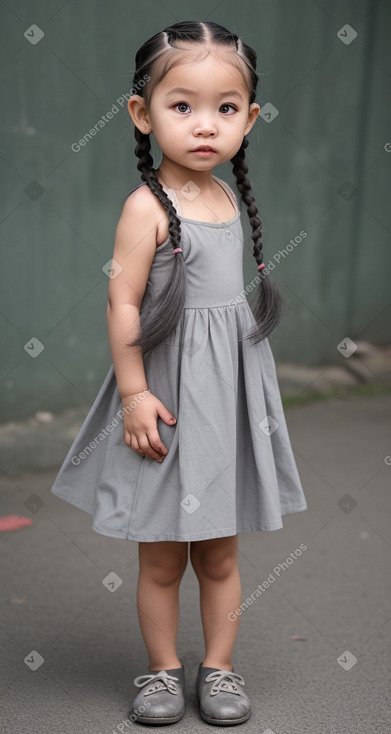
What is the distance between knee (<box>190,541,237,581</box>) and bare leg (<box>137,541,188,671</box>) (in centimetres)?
5

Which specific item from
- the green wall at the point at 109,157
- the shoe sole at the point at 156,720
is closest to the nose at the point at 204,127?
the green wall at the point at 109,157

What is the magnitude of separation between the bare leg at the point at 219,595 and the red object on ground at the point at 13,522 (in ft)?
4.19

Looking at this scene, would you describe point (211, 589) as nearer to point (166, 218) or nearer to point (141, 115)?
point (166, 218)

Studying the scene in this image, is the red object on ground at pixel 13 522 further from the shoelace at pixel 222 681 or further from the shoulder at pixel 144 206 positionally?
the shoulder at pixel 144 206

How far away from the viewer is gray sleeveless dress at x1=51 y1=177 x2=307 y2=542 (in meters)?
2.34

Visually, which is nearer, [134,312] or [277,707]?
[134,312]

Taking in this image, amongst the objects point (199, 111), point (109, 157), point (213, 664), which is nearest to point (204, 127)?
point (199, 111)

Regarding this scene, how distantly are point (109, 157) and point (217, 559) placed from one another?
2375 millimetres

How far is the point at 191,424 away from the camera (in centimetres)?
234

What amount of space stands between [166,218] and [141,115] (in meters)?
0.25

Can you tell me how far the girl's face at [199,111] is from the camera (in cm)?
226

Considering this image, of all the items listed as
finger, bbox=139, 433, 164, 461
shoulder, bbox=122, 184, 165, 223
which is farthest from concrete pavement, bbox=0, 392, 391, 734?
shoulder, bbox=122, 184, 165, 223

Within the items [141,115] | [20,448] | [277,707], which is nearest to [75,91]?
[20,448]

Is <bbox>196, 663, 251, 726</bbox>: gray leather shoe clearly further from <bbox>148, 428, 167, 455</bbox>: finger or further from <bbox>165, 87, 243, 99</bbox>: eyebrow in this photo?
<bbox>165, 87, 243, 99</bbox>: eyebrow
